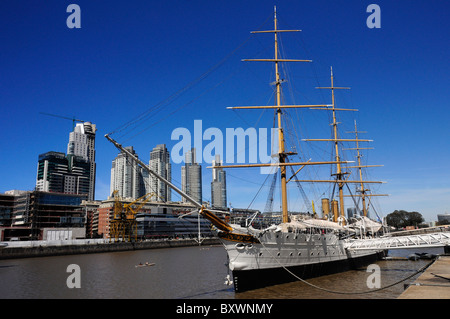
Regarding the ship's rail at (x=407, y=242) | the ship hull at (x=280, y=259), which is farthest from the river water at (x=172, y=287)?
the ship's rail at (x=407, y=242)

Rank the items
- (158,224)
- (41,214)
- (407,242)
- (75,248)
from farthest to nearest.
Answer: (158,224)
(41,214)
(75,248)
(407,242)

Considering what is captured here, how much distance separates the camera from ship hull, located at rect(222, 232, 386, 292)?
2609 centimetres

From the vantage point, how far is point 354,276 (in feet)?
119

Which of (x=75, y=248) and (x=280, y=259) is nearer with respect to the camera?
(x=280, y=259)

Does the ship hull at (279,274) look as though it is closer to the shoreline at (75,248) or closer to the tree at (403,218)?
the shoreline at (75,248)

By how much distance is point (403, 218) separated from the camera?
563 feet

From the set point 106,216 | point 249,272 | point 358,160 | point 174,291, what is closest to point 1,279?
point 174,291

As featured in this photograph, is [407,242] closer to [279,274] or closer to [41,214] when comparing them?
[279,274]

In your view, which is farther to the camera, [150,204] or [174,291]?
[150,204]

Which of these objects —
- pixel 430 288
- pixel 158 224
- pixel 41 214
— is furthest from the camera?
pixel 158 224

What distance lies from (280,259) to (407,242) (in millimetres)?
17053

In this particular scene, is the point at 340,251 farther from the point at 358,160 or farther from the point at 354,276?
the point at 358,160

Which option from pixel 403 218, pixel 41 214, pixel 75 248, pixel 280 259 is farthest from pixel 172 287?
Answer: pixel 403 218
